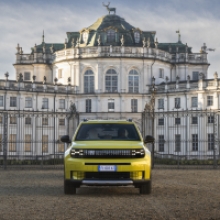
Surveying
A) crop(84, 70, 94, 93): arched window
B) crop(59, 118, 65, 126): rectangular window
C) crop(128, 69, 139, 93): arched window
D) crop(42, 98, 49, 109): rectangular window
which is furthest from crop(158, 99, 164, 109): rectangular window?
crop(42, 98, 49, 109): rectangular window

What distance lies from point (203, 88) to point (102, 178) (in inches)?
2452

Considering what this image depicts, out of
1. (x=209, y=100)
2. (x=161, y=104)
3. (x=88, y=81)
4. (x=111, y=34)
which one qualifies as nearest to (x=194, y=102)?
(x=209, y=100)

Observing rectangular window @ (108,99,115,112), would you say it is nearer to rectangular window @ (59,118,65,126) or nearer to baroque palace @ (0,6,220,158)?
baroque palace @ (0,6,220,158)

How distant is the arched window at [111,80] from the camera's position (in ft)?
267

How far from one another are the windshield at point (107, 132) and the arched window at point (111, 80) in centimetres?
6501

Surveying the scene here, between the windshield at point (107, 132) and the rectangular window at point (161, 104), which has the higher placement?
the rectangular window at point (161, 104)

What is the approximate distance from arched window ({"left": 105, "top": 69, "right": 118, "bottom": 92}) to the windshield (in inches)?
2559

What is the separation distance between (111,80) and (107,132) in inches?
2568

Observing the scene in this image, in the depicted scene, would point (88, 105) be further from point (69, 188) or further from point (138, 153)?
point (138, 153)

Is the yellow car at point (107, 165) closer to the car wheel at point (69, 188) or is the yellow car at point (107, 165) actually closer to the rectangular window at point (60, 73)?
the car wheel at point (69, 188)

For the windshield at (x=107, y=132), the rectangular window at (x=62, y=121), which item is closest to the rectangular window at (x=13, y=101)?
the rectangular window at (x=62, y=121)

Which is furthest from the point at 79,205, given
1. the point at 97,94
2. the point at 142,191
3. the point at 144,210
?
the point at 97,94

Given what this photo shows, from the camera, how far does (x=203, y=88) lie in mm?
74875

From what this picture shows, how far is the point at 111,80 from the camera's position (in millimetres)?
81312
